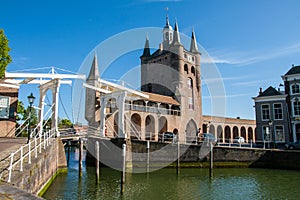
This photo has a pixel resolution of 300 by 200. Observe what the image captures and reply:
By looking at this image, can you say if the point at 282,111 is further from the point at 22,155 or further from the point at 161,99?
the point at 22,155

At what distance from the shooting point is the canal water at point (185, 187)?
12.6m

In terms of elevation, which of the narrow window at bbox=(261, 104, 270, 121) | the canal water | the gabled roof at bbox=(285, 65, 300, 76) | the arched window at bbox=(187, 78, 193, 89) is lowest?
the canal water

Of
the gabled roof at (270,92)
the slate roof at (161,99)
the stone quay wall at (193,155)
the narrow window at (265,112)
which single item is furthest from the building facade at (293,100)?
the slate roof at (161,99)

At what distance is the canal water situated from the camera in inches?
497

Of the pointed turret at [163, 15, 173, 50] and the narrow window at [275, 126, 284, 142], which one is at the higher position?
the pointed turret at [163, 15, 173, 50]

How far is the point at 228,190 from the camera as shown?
14055mm

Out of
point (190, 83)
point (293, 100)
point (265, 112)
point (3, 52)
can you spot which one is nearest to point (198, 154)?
point (265, 112)

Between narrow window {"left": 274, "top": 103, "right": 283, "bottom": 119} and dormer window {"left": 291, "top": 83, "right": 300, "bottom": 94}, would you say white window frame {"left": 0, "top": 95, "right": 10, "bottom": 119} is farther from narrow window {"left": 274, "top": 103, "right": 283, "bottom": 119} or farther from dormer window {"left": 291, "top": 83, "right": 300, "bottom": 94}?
dormer window {"left": 291, "top": 83, "right": 300, "bottom": 94}

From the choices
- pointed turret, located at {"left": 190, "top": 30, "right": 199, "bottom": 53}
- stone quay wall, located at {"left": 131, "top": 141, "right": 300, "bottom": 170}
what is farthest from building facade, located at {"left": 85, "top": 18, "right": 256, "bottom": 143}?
stone quay wall, located at {"left": 131, "top": 141, "right": 300, "bottom": 170}

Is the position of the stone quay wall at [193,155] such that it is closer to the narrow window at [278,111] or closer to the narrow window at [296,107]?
the narrow window at [296,107]

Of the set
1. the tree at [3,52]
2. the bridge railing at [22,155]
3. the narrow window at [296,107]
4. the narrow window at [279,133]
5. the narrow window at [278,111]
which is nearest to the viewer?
the bridge railing at [22,155]

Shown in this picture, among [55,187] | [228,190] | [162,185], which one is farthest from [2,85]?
[228,190]

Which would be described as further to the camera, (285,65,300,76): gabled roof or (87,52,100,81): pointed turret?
(87,52,100,81): pointed turret

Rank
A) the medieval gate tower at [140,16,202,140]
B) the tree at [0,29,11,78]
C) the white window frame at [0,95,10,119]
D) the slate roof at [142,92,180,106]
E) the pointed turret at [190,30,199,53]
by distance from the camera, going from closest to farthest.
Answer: the tree at [0,29,11,78] → the white window frame at [0,95,10,119] → the slate roof at [142,92,180,106] → the medieval gate tower at [140,16,202,140] → the pointed turret at [190,30,199,53]
